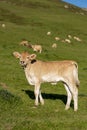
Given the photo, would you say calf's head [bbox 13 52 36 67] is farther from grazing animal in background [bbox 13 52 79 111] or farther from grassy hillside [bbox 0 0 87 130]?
grassy hillside [bbox 0 0 87 130]

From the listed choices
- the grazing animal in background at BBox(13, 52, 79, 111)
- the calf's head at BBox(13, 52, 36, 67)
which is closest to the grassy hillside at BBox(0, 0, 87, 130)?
the grazing animal in background at BBox(13, 52, 79, 111)

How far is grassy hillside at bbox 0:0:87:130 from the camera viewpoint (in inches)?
546

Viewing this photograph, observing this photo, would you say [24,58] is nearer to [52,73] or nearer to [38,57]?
[52,73]

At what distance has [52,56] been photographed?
3641 cm

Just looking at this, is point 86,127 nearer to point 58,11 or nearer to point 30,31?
point 30,31

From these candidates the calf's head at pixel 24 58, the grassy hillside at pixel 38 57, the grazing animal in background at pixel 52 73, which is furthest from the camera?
the calf's head at pixel 24 58

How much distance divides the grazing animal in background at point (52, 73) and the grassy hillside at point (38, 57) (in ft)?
2.32

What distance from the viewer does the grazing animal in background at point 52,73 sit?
17281 mm

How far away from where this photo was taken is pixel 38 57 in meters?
35.5

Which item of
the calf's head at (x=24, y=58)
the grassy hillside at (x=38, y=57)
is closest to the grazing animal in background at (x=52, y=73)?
the calf's head at (x=24, y=58)

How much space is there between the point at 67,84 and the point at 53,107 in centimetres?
103

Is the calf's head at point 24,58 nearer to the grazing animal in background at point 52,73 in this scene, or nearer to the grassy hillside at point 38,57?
the grazing animal in background at point 52,73

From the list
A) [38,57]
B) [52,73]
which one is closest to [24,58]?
[52,73]

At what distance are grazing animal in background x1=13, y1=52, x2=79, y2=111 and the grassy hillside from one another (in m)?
0.71
